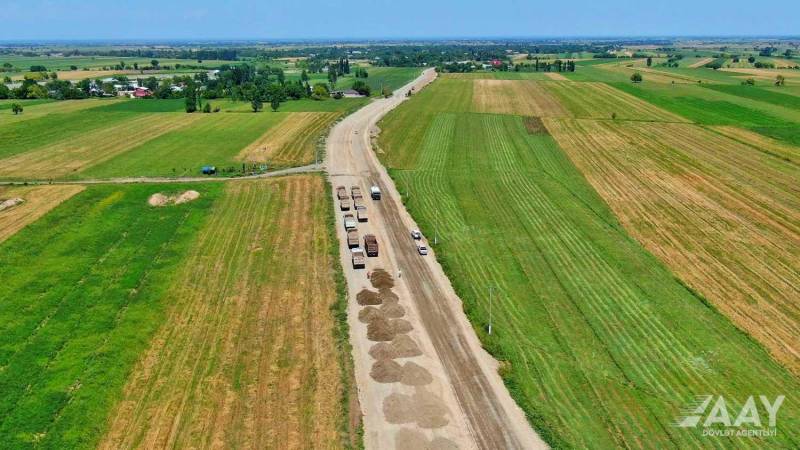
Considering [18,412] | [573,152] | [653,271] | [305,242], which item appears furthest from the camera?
[573,152]

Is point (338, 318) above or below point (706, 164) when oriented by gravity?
below

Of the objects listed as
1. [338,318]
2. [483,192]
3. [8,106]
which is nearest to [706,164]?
[483,192]

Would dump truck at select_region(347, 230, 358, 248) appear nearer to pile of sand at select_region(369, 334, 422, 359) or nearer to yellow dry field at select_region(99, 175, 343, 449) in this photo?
yellow dry field at select_region(99, 175, 343, 449)

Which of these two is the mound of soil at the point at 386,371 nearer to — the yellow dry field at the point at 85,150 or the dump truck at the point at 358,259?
the dump truck at the point at 358,259

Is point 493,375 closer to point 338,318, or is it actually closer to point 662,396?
point 662,396

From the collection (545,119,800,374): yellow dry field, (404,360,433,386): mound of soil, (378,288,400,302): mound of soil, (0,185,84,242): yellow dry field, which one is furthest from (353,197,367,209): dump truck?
(0,185,84,242): yellow dry field

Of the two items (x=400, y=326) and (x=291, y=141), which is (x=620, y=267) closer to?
(x=400, y=326)

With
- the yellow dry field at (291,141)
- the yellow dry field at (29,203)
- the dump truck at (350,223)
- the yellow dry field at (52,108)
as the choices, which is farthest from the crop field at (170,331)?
the yellow dry field at (52,108)
